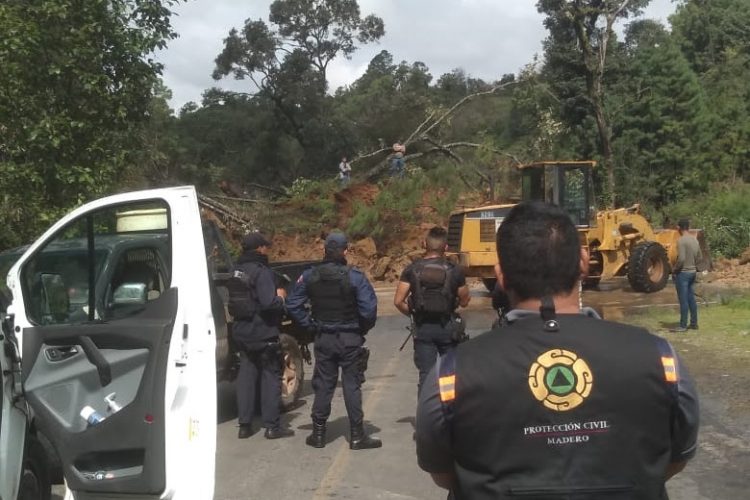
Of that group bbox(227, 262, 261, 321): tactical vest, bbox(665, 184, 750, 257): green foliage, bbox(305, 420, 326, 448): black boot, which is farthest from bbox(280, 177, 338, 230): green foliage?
bbox(305, 420, 326, 448): black boot

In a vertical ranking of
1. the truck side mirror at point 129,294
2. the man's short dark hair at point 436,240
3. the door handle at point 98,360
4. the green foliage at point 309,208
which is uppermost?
the green foliage at point 309,208

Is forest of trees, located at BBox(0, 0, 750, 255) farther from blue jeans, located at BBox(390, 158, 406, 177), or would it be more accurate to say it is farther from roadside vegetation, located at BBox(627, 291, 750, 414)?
roadside vegetation, located at BBox(627, 291, 750, 414)

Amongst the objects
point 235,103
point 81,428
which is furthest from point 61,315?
point 235,103

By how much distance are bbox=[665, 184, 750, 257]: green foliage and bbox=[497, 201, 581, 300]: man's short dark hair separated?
80.0 ft

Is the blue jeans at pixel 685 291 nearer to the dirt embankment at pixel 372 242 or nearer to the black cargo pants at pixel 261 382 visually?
the black cargo pants at pixel 261 382

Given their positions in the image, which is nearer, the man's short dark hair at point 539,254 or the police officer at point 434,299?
the man's short dark hair at point 539,254

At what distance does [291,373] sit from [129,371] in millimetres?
4215

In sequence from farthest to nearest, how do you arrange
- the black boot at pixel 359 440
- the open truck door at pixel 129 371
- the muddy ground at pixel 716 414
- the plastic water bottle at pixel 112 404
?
1. the black boot at pixel 359 440
2. the muddy ground at pixel 716 414
3. the plastic water bottle at pixel 112 404
4. the open truck door at pixel 129 371

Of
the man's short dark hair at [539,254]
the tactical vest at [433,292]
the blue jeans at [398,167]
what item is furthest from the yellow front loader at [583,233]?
the man's short dark hair at [539,254]

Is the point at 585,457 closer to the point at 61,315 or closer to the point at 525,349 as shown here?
the point at 525,349

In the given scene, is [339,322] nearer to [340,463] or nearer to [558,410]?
[340,463]

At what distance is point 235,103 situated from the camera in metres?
42.3

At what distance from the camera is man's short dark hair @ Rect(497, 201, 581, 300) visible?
2197 millimetres

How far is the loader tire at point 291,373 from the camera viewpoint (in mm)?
8647
